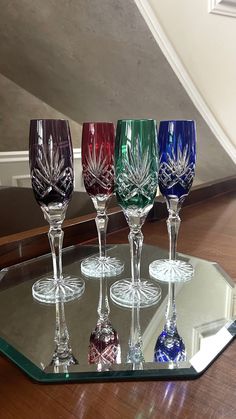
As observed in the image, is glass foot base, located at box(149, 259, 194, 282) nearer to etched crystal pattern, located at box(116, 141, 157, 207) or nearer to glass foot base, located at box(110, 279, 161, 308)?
glass foot base, located at box(110, 279, 161, 308)

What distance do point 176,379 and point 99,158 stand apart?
1.05 ft

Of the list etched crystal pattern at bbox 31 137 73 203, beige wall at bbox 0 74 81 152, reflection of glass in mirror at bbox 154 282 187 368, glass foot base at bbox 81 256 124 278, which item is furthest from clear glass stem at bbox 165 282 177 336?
beige wall at bbox 0 74 81 152

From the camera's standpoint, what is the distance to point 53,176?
0.48 meters

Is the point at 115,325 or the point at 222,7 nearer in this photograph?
the point at 115,325

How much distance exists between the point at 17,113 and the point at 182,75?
5.58ft

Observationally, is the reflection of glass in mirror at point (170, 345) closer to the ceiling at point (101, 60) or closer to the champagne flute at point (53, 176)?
the champagne flute at point (53, 176)

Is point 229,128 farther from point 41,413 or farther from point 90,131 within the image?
point 41,413

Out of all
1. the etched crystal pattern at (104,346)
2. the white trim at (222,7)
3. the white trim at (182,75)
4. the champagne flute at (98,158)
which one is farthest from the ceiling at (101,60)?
the etched crystal pattern at (104,346)

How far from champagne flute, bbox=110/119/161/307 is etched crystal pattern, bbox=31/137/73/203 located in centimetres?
7

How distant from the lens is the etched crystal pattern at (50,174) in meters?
0.47

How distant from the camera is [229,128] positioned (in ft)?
5.26

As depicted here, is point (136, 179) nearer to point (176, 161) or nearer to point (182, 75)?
point (176, 161)

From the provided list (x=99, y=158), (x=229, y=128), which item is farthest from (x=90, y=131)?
(x=229, y=128)

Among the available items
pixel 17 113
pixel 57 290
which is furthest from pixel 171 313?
pixel 17 113
